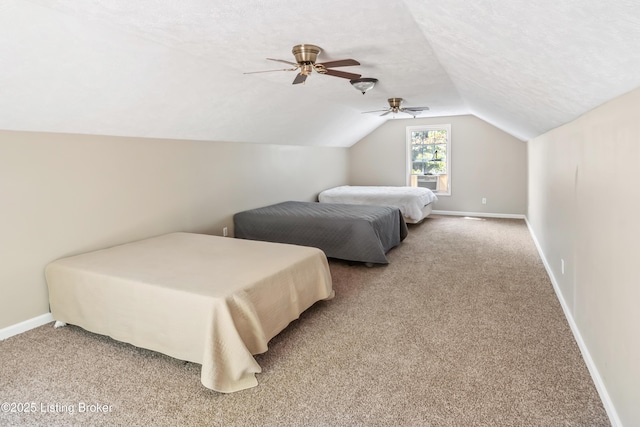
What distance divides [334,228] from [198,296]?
2308mm

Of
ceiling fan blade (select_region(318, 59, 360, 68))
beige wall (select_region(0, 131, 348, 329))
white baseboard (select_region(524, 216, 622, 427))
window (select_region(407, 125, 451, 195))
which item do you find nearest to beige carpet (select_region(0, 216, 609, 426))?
white baseboard (select_region(524, 216, 622, 427))

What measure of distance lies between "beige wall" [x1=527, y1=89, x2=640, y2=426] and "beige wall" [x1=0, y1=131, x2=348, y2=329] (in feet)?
12.1

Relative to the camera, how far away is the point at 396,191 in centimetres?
667

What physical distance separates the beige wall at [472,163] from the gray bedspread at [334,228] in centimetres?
288

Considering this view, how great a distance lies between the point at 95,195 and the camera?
3.29 meters

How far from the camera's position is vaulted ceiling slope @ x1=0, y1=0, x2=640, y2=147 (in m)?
1.35

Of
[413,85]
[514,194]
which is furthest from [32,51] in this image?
[514,194]

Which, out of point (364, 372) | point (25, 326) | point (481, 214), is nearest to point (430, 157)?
point (481, 214)

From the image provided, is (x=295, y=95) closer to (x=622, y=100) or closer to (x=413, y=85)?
(x=413, y=85)

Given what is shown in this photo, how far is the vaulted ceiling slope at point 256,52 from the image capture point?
4.44 feet

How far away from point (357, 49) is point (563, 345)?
2.53 meters

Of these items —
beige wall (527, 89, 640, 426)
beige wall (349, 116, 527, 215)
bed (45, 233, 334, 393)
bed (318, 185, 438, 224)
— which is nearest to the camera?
beige wall (527, 89, 640, 426)

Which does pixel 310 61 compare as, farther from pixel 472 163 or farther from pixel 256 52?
pixel 472 163

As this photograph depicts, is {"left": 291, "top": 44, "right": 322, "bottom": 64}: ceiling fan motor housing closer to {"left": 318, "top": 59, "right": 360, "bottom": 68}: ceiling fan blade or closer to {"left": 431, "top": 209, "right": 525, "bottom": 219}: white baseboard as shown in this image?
{"left": 318, "top": 59, "right": 360, "bottom": 68}: ceiling fan blade
